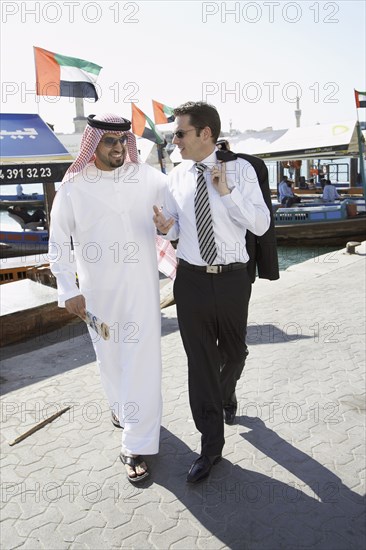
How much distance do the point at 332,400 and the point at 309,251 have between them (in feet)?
45.3

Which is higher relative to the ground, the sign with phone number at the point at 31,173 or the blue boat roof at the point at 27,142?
the blue boat roof at the point at 27,142

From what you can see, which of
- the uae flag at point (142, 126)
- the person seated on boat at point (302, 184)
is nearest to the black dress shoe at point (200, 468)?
the uae flag at point (142, 126)

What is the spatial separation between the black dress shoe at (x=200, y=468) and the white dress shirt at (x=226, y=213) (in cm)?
110

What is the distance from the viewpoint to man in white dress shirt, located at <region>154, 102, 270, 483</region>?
2803 millimetres

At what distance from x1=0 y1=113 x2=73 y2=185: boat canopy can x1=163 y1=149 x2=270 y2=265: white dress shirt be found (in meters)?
5.64

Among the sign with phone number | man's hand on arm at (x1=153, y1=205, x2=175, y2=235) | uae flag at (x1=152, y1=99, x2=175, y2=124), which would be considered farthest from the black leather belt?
uae flag at (x1=152, y1=99, x2=175, y2=124)

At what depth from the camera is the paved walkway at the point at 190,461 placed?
99.8 inches

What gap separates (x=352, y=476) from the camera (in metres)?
2.90

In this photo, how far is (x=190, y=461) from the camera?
314cm

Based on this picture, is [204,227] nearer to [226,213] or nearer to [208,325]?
[226,213]

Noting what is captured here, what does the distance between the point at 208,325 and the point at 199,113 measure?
3.77 ft

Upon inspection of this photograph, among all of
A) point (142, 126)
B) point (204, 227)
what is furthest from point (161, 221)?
point (142, 126)

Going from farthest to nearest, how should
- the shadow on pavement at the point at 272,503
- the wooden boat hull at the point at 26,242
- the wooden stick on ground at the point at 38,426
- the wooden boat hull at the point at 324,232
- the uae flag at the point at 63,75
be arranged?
the wooden boat hull at the point at 324,232 → the wooden boat hull at the point at 26,242 → the uae flag at the point at 63,75 → the wooden stick on ground at the point at 38,426 → the shadow on pavement at the point at 272,503

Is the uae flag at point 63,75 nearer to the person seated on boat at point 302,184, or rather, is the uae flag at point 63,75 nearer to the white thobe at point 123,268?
the white thobe at point 123,268
